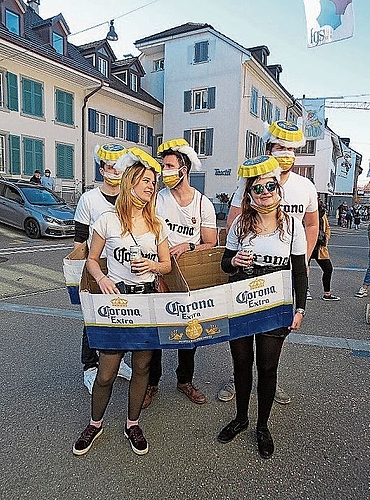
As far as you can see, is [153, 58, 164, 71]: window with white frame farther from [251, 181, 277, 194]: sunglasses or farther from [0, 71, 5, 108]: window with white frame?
[251, 181, 277, 194]: sunglasses

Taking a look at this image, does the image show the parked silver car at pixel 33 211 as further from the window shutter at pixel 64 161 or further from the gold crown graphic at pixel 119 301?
the gold crown graphic at pixel 119 301

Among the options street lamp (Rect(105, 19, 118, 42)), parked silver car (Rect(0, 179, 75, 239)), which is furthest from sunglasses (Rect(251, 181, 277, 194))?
street lamp (Rect(105, 19, 118, 42))

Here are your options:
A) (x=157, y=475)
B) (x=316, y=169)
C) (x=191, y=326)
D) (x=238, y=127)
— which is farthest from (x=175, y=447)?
(x=316, y=169)

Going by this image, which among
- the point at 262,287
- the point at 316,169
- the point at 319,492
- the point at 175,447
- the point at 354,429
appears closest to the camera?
the point at 319,492

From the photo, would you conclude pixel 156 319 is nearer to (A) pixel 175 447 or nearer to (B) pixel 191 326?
(B) pixel 191 326

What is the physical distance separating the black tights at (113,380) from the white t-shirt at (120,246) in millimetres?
442

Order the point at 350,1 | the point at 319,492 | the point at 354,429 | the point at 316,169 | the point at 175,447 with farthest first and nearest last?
1. the point at 316,169
2. the point at 350,1
3. the point at 354,429
4. the point at 175,447
5. the point at 319,492

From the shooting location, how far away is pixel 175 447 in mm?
2521

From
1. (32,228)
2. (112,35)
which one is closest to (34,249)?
(32,228)

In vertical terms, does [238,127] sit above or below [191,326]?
above

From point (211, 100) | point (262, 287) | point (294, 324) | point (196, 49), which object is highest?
point (196, 49)

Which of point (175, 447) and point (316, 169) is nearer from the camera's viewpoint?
point (175, 447)

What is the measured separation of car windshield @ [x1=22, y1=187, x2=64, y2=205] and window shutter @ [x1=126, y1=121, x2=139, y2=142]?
13.3m

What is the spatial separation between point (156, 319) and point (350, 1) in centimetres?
790
